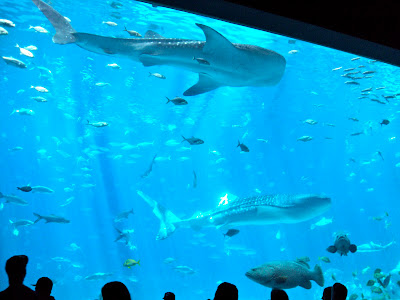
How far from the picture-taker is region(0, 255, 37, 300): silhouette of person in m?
1.94

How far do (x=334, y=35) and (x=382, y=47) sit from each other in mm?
586

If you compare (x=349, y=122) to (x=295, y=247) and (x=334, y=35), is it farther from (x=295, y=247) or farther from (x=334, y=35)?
(x=334, y=35)

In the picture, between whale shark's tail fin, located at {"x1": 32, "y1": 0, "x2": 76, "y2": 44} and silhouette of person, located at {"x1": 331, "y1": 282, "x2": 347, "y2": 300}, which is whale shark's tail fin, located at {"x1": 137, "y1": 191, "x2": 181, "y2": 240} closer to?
whale shark's tail fin, located at {"x1": 32, "y1": 0, "x2": 76, "y2": 44}

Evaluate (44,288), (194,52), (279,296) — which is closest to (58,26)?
(194,52)

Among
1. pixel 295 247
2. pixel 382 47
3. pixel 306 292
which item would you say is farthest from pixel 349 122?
pixel 382 47

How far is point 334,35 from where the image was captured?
3.53m

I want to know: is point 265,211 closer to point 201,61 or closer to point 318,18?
point 201,61

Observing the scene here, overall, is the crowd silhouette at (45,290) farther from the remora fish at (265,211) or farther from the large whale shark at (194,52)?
the remora fish at (265,211)

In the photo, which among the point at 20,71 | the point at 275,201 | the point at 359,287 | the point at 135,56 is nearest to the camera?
the point at 135,56

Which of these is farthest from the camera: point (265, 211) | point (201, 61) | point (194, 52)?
point (265, 211)

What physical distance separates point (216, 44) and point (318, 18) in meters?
2.06

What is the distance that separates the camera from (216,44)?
5.17m

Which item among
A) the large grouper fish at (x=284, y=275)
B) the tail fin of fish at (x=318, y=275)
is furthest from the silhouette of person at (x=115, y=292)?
the tail fin of fish at (x=318, y=275)

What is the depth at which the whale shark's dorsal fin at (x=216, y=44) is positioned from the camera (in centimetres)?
488
